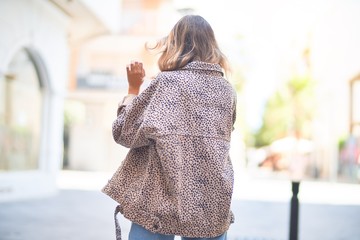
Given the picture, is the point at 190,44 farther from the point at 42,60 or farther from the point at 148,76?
the point at 42,60

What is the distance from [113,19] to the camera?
47.9 ft

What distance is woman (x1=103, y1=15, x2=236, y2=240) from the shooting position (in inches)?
80.8

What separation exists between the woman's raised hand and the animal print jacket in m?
0.14

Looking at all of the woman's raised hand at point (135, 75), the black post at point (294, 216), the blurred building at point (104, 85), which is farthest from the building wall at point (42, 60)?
the blurred building at point (104, 85)

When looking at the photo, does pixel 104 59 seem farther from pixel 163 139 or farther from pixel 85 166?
pixel 163 139

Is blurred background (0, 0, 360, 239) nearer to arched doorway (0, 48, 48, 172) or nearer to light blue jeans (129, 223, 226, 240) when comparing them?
arched doorway (0, 48, 48, 172)

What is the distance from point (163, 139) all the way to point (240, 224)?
254 inches

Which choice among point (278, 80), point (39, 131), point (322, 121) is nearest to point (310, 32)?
point (278, 80)

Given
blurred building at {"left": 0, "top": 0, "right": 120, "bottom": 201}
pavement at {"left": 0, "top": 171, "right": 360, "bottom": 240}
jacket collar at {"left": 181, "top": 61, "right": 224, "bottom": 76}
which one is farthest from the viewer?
blurred building at {"left": 0, "top": 0, "right": 120, "bottom": 201}

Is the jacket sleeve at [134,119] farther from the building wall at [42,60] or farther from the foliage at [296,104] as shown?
the foliage at [296,104]

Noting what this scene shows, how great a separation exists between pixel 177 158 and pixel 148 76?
6.74 m

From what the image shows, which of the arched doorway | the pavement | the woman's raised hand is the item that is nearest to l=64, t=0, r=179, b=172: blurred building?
the arched doorway

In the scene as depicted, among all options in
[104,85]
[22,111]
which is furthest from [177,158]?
[104,85]

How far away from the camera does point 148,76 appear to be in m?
8.72
